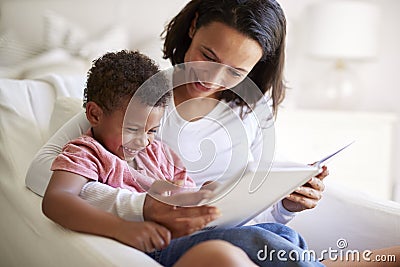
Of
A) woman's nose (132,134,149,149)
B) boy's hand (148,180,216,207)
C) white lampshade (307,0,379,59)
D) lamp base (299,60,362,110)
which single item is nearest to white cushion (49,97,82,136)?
woman's nose (132,134,149,149)

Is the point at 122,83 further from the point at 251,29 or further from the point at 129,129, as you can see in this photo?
the point at 251,29

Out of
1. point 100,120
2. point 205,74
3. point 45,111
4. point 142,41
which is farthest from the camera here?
point 142,41

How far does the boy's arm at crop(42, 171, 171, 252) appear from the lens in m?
0.99

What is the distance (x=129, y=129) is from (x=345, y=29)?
1.87 metres

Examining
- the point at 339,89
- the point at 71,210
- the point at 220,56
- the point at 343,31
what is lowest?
the point at 339,89

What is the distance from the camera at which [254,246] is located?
1085 millimetres

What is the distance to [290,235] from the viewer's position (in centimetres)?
120

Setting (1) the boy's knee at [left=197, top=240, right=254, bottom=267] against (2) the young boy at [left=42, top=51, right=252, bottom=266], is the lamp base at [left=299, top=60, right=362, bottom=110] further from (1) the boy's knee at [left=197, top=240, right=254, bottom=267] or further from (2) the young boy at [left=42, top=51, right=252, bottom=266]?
(1) the boy's knee at [left=197, top=240, right=254, bottom=267]

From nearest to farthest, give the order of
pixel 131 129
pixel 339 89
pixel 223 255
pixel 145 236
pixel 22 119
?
pixel 223 255, pixel 145 236, pixel 131 129, pixel 22 119, pixel 339 89

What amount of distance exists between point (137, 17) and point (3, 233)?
174 centimetres

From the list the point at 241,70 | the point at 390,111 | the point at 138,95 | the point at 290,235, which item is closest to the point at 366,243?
the point at 290,235

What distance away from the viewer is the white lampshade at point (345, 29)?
2803 millimetres

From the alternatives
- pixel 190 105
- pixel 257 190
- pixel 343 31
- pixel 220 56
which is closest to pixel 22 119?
pixel 190 105

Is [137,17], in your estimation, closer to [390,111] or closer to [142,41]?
[142,41]
